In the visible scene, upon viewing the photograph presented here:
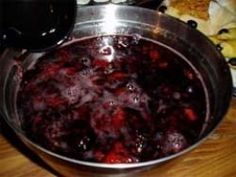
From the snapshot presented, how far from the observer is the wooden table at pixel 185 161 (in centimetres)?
151

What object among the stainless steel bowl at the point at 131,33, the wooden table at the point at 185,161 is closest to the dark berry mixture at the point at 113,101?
the stainless steel bowl at the point at 131,33

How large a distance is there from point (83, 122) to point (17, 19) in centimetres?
37

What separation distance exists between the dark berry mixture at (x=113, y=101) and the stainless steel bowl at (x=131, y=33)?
31 millimetres

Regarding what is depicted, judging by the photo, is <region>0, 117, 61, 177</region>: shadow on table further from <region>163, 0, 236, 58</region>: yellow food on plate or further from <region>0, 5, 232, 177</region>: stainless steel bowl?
<region>163, 0, 236, 58</region>: yellow food on plate

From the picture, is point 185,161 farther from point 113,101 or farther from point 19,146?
point 19,146

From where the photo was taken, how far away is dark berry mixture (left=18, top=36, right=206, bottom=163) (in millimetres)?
1297

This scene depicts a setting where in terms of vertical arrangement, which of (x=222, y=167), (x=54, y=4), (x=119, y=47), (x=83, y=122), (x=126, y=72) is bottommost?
(x=222, y=167)

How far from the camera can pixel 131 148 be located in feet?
4.22

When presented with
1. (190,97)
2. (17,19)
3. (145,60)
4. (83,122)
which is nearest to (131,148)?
(83,122)

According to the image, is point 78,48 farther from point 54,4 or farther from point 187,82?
point 187,82

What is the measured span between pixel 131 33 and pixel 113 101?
34 cm

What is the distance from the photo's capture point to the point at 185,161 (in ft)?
5.12

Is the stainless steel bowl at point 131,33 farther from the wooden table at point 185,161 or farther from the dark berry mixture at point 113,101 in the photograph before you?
the wooden table at point 185,161

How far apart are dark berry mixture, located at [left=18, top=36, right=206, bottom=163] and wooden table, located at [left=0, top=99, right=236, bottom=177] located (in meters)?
0.19
